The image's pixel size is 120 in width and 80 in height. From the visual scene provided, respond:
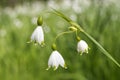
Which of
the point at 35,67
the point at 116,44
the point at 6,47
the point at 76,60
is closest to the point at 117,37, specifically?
the point at 116,44

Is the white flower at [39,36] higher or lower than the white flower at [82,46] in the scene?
higher

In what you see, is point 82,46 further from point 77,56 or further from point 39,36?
point 77,56

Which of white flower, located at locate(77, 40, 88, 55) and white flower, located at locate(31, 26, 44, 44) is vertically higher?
white flower, located at locate(31, 26, 44, 44)

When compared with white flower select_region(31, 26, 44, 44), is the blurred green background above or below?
below

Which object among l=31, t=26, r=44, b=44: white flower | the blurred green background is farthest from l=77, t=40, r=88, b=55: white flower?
the blurred green background

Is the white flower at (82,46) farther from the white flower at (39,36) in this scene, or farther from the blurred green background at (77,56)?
the blurred green background at (77,56)

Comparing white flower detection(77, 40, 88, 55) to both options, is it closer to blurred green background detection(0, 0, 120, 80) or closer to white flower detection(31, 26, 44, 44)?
white flower detection(31, 26, 44, 44)

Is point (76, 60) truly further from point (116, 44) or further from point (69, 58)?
point (116, 44)

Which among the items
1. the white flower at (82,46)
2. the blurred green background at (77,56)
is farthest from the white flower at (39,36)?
the blurred green background at (77,56)

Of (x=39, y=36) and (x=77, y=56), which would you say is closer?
(x=39, y=36)

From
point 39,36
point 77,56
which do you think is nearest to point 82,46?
point 39,36

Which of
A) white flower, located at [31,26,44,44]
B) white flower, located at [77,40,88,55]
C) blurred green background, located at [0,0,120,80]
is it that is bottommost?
blurred green background, located at [0,0,120,80]

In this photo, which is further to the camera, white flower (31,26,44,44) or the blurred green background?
the blurred green background
